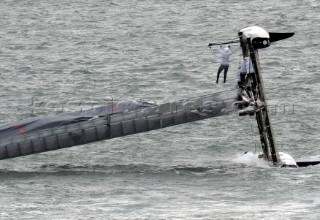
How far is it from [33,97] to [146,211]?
98.6ft

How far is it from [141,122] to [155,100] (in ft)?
58.4

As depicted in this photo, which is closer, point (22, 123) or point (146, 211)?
point (146, 211)

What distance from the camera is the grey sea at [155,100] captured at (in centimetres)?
5659

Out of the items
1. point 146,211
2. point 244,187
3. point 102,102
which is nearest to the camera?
point 146,211

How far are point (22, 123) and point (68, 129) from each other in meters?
2.45

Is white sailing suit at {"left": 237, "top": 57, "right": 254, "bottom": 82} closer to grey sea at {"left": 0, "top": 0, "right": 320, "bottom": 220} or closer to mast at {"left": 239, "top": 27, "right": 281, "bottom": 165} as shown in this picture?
mast at {"left": 239, "top": 27, "right": 281, "bottom": 165}

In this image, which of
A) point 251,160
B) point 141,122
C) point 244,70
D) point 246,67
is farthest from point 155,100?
point 246,67

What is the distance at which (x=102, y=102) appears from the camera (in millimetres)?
81812

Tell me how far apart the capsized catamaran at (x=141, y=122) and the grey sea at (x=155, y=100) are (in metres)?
1.25

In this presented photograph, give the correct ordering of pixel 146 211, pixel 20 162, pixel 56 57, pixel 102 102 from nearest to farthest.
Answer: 1. pixel 146 211
2. pixel 20 162
3. pixel 102 102
4. pixel 56 57

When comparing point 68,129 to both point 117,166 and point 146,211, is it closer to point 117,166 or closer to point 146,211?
point 117,166

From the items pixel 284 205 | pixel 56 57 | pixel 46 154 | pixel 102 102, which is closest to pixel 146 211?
pixel 284 205

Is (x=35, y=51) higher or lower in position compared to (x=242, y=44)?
lower

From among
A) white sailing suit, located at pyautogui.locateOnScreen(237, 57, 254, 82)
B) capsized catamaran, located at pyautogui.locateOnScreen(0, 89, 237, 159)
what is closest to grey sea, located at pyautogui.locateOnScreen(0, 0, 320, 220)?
capsized catamaran, located at pyautogui.locateOnScreen(0, 89, 237, 159)
